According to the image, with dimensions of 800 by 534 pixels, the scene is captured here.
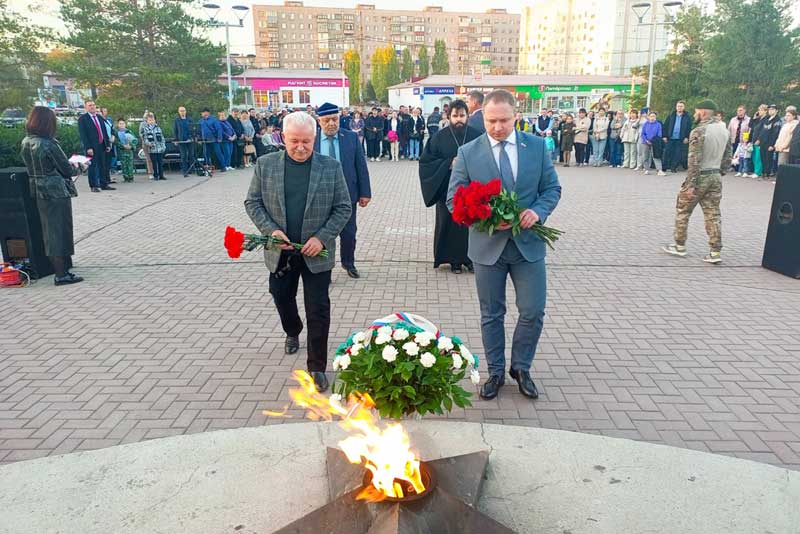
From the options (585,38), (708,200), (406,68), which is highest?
(585,38)

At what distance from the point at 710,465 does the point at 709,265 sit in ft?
17.5

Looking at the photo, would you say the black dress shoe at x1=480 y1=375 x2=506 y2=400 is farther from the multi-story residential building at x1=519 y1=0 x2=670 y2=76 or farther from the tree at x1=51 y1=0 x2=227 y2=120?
the multi-story residential building at x1=519 y1=0 x2=670 y2=76

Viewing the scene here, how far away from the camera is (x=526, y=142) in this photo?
4.24m

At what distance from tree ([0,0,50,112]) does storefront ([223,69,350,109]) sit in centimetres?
3505

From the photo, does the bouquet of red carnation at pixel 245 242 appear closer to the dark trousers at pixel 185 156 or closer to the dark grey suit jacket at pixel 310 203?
the dark grey suit jacket at pixel 310 203

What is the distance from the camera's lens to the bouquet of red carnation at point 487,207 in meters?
3.82

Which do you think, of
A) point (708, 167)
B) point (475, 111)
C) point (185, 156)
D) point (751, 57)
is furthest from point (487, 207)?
point (751, 57)

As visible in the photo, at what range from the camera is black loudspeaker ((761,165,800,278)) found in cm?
743

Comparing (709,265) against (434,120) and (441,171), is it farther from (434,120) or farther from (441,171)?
(434,120)

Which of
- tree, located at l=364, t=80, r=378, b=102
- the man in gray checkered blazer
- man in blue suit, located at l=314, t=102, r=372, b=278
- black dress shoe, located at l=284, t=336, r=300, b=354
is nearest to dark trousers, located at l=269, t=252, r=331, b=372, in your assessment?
the man in gray checkered blazer

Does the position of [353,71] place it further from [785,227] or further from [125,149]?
[785,227]

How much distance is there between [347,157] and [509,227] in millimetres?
3644

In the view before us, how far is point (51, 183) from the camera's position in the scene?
723 centimetres

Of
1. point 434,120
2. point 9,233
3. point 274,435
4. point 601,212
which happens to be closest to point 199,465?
point 274,435
